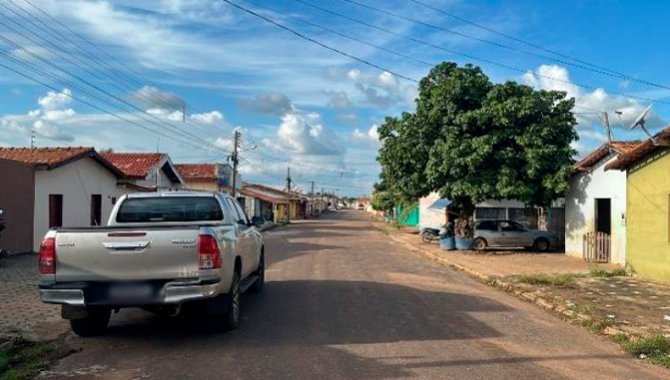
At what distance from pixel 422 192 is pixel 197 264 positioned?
19.6 metres

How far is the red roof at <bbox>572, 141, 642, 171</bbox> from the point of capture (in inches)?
800

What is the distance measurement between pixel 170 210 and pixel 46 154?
15.8 m

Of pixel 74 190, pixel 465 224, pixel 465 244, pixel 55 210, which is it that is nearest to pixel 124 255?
pixel 55 210

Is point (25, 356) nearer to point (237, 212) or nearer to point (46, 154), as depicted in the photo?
point (237, 212)

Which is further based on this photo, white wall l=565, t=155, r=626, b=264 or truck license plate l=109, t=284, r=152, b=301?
white wall l=565, t=155, r=626, b=264

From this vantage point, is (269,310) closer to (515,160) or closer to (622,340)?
(622,340)

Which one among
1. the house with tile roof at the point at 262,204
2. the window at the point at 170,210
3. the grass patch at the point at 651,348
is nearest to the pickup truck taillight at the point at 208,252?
the window at the point at 170,210

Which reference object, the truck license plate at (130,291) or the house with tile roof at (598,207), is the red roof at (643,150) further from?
the truck license plate at (130,291)

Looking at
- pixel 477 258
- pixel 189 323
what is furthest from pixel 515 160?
pixel 189 323

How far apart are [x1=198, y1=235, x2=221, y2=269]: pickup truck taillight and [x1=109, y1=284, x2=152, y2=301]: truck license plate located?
70cm

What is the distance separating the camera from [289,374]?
649 cm

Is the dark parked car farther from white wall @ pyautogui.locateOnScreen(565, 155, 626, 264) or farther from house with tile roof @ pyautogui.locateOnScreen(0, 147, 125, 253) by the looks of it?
house with tile roof @ pyautogui.locateOnScreen(0, 147, 125, 253)

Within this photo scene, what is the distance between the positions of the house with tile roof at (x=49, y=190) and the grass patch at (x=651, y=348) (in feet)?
55.9

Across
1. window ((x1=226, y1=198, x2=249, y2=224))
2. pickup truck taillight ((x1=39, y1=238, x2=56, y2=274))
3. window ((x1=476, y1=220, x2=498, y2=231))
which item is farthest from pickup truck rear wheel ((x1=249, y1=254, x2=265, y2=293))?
window ((x1=476, y1=220, x2=498, y2=231))
